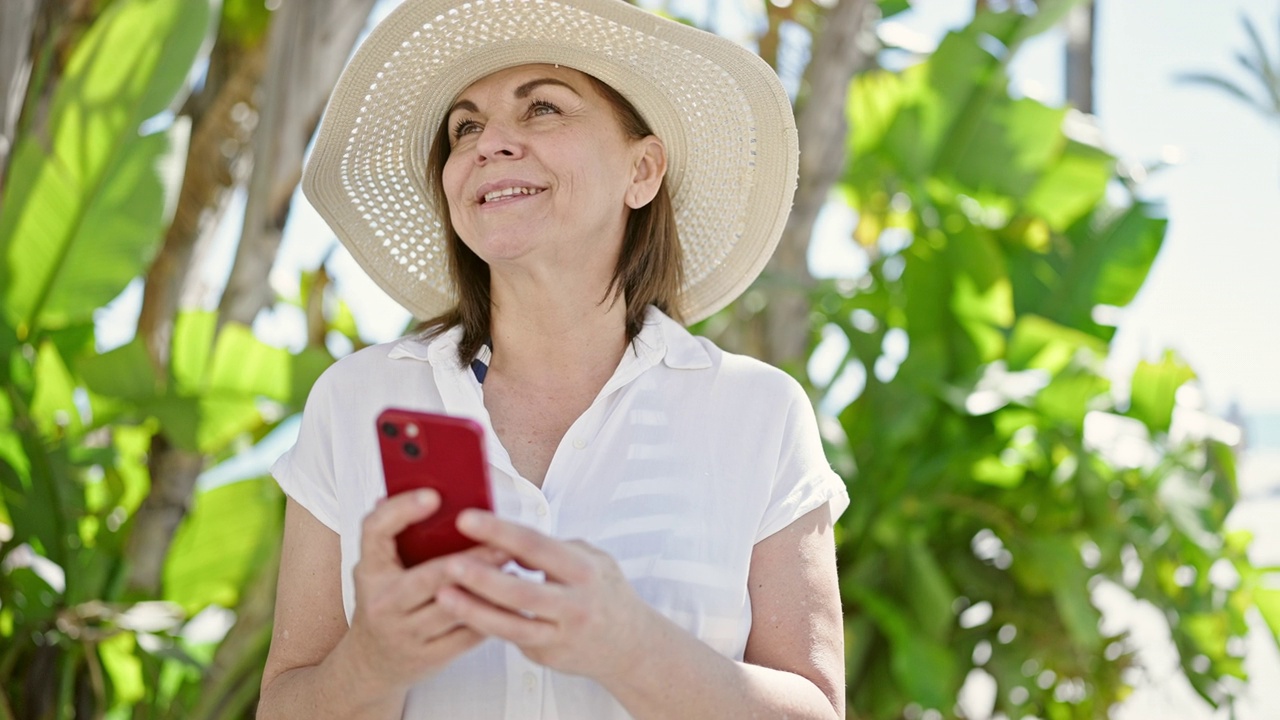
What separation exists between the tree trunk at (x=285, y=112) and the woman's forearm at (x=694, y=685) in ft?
6.40

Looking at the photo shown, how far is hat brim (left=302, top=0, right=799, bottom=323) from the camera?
4.76ft

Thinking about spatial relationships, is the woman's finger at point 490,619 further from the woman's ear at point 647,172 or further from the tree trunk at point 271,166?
the tree trunk at point 271,166

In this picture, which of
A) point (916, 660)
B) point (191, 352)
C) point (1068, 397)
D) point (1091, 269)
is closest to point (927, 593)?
point (916, 660)

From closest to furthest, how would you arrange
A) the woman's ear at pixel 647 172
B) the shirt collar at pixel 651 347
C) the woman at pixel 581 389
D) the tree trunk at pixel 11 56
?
the woman at pixel 581 389
the shirt collar at pixel 651 347
the woman's ear at pixel 647 172
the tree trunk at pixel 11 56

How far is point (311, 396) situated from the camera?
4.40 feet

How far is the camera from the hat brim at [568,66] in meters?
1.45

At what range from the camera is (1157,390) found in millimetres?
3230

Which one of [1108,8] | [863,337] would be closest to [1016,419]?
[863,337]

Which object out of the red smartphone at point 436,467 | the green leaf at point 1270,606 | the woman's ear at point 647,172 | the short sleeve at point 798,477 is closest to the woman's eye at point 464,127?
the woman's ear at point 647,172

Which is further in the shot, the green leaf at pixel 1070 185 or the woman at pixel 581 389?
the green leaf at pixel 1070 185

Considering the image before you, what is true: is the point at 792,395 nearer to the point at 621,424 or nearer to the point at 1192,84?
the point at 621,424

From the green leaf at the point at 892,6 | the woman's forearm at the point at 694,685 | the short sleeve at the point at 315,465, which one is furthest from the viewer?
the green leaf at the point at 892,6

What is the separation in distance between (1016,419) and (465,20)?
82.6 inches

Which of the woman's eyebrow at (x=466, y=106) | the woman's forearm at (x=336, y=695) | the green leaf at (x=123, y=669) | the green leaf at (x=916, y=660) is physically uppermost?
the woman's eyebrow at (x=466, y=106)
